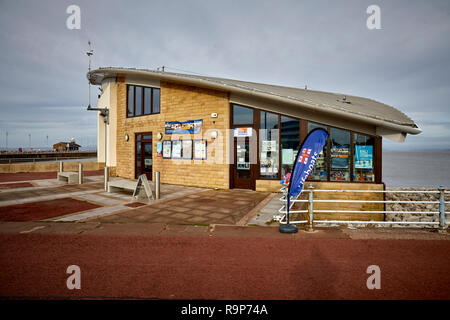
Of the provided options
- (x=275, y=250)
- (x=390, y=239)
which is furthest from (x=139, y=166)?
(x=390, y=239)

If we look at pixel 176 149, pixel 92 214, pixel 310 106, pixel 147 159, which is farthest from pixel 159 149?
pixel 310 106

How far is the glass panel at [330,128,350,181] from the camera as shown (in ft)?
28.9

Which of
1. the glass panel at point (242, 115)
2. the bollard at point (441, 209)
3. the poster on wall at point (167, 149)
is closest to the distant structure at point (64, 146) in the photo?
the poster on wall at point (167, 149)

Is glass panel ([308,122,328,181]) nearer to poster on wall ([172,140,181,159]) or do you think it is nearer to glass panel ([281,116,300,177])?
glass panel ([281,116,300,177])

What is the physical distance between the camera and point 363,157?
28.5 feet

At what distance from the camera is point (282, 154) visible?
9.64m

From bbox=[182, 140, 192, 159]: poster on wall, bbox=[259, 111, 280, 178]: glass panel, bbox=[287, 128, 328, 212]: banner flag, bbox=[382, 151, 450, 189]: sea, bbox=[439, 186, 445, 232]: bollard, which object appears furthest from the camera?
→ bbox=[382, 151, 450, 189]: sea

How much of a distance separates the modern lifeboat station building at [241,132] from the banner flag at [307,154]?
14.6 ft

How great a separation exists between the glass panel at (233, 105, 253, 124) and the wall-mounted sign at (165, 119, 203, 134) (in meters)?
1.80

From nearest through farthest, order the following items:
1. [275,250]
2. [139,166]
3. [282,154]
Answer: [275,250]
[282,154]
[139,166]

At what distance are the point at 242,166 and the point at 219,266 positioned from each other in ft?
23.1

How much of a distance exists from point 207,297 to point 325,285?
1548 millimetres

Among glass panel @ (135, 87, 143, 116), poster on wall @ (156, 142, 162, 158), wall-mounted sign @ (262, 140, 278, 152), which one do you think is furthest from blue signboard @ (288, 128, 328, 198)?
glass panel @ (135, 87, 143, 116)
